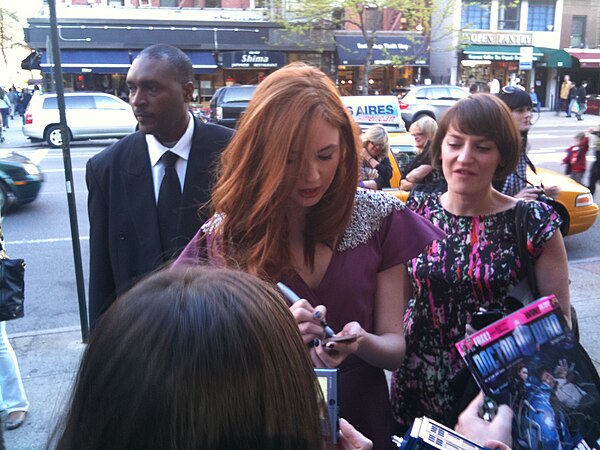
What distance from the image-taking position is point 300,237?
5.86 feet

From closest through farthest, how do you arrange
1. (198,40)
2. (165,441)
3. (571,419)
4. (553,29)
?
(165,441)
(571,419)
(198,40)
(553,29)

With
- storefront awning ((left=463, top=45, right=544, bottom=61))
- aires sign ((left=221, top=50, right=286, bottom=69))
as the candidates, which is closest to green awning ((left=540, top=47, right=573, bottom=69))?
storefront awning ((left=463, top=45, right=544, bottom=61))

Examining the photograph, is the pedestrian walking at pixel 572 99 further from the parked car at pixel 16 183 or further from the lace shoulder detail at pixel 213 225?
the lace shoulder detail at pixel 213 225

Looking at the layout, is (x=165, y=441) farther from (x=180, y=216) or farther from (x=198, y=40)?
(x=198, y=40)

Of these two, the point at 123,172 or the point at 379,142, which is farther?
the point at 379,142

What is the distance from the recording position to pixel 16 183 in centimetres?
987

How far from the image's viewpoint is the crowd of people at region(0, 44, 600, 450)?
0.85 meters

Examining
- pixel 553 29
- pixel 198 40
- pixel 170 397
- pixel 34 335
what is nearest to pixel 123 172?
pixel 170 397

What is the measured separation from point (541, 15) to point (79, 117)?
28.0 metres

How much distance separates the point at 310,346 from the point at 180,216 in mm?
1251

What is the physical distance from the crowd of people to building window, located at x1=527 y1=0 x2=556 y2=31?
35.0 m

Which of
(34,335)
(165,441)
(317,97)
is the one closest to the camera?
(165,441)

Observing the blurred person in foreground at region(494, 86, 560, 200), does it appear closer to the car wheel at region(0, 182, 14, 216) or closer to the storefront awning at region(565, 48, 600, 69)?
the car wheel at region(0, 182, 14, 216)

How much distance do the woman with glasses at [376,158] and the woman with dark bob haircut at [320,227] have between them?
4274 mm
